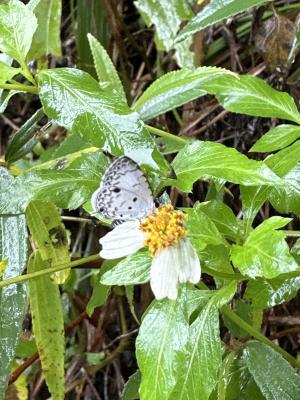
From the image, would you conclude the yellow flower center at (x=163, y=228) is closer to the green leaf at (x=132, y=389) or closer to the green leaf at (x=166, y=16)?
the green leaf at (x=132, y=389)

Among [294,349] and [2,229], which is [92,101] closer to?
[2,229]

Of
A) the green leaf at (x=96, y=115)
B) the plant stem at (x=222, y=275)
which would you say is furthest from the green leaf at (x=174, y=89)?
the plant stem at (x=222, y=275)

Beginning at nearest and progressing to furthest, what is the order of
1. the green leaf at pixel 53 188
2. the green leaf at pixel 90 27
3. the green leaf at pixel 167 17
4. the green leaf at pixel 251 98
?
the green leaf at pixel 53 188 < the green leaf at pixel 251 98 < the green leaf at pixel 167 17 < the green leaf at pixel 90 27

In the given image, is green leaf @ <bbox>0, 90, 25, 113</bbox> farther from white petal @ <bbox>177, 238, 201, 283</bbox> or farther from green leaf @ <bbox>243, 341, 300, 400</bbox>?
green leaf @ <bbox>243, 341, 300, 400</bbox>

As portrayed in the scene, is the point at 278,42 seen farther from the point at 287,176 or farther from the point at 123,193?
the point at 123,193

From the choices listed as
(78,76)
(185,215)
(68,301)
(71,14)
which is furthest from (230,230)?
(71,14)

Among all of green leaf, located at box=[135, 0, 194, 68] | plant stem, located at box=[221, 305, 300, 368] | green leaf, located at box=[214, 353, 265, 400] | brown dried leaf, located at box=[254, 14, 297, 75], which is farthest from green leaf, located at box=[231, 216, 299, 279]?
green leaf, located at box=[135, 0, 194, 68]
